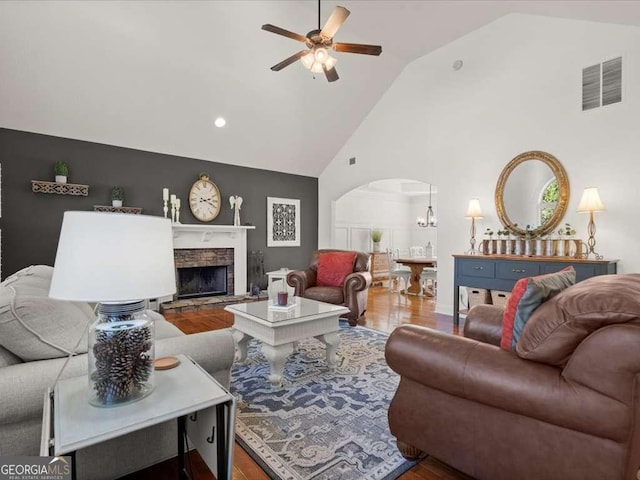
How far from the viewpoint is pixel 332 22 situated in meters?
2.82

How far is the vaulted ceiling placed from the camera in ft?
12.1

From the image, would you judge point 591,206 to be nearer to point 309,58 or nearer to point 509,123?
point 509,123

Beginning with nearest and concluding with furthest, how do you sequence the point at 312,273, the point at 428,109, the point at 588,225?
the point at 588,225 → the point at 312,273 → the point at 428,109

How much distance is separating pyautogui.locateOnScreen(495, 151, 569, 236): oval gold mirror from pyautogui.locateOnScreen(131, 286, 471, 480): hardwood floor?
1.61 m

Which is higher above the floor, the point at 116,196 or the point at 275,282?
the point at 116,196

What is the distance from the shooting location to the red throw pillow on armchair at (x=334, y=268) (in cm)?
477

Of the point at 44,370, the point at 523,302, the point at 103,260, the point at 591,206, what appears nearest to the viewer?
the point at 103,260

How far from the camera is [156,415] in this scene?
3.81 feet

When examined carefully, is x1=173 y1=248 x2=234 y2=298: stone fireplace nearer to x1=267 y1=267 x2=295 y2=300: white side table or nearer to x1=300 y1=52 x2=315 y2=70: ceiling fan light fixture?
x1=267 y1=267 x2=295 y2=300: white side table

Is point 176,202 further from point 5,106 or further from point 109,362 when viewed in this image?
point 109,362

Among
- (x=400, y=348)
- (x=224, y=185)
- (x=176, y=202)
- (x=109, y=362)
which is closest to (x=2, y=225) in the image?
(x=176, y=202)

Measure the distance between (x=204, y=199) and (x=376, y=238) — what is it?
4.56 metres

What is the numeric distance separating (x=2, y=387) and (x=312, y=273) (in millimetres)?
3886

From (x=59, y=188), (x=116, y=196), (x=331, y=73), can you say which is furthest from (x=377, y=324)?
(x=59, y=188)
